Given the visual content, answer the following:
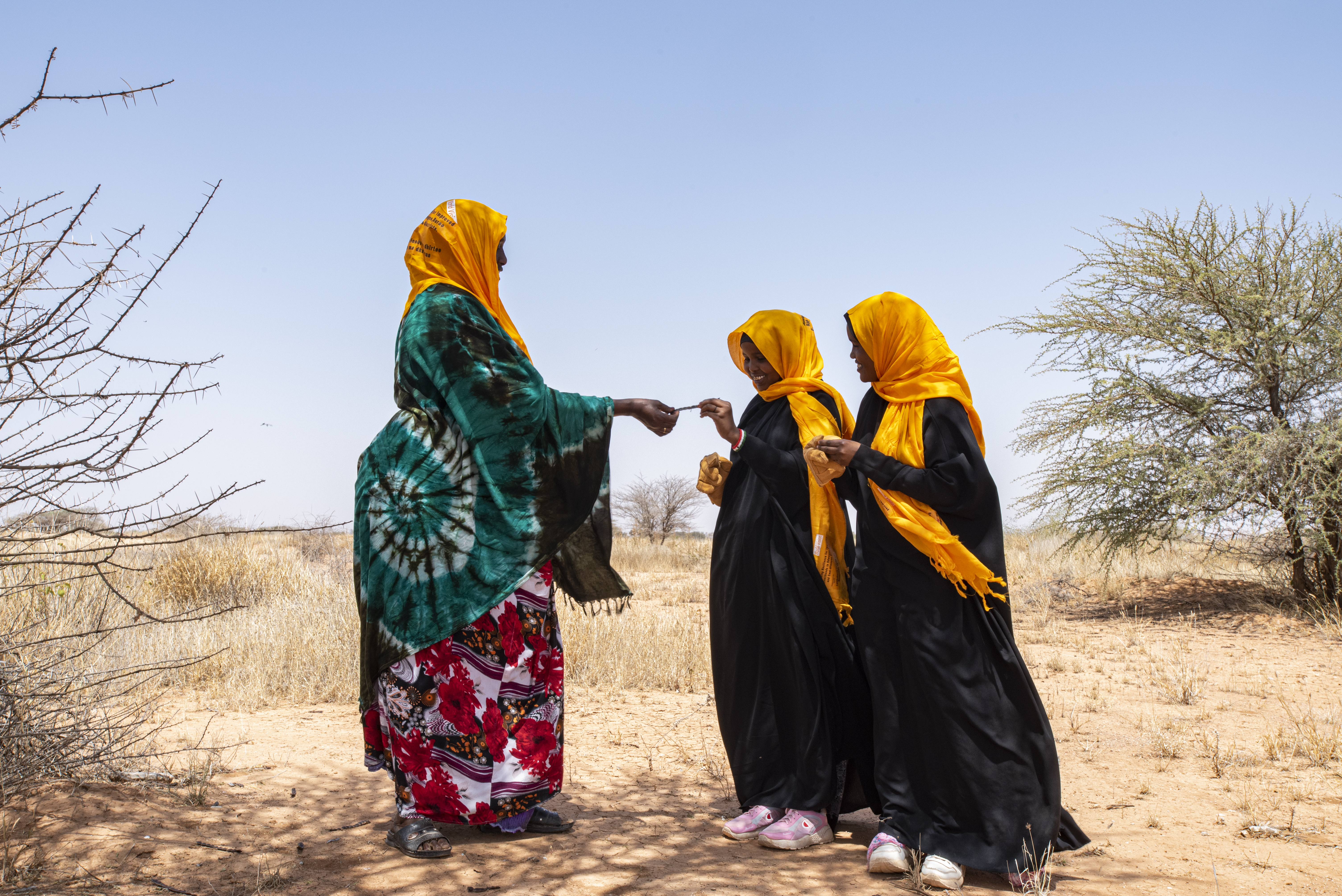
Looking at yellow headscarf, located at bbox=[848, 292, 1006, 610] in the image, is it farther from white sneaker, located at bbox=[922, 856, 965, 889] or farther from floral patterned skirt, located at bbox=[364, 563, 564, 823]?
floral patterned skirt, located at bbox=[364, 563, 564, 823]

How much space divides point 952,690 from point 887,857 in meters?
0.57

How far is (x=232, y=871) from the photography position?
310 centimetres

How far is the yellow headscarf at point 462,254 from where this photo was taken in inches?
136

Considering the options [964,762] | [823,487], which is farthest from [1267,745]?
[823,487]

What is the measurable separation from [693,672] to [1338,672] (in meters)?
4.98

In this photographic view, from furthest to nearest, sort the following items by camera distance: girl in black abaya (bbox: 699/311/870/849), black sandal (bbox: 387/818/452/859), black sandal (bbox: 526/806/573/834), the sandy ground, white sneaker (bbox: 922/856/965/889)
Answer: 1. black sandal (bbox: 526/806/573/834)
2. girl in black abaya (bbox: 699/311/870/849)
3. black sandal (bbox: 387/818/452/859)
4. the sandy ground
5. white sneaker (bbox: 922/856/965/889)

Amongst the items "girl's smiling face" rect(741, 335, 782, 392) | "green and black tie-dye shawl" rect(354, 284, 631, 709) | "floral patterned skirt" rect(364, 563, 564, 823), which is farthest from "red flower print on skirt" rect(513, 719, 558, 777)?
"girl's smiling face" rect(741, 335, 782, 392)

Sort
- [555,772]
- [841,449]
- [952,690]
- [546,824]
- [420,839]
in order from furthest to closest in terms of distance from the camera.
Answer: [546,824], [555,772], [841,449], [420,839], [952,690]

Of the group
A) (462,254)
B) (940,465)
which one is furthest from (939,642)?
(462,254)

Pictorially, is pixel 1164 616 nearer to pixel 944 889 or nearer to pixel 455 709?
pixel 944 889

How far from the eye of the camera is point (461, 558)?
10.8 ft

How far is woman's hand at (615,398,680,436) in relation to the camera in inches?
141

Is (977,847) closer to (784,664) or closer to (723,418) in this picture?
(784,664)

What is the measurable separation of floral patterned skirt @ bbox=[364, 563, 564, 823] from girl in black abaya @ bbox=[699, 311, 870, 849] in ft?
2.25
